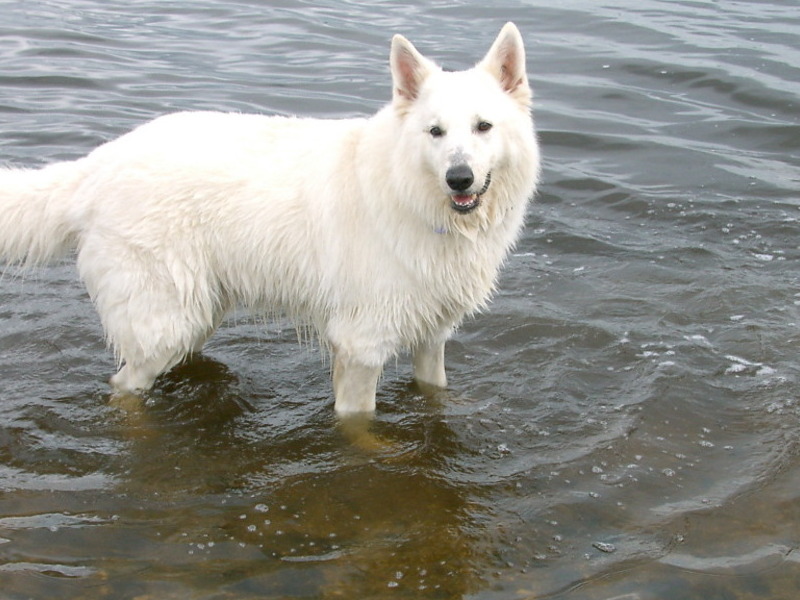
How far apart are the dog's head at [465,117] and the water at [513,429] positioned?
165 centimetres

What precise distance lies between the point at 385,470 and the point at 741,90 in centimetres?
868

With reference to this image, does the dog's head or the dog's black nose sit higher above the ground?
the dog's head

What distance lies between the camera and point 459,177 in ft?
15.0

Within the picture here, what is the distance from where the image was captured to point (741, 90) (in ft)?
38.7

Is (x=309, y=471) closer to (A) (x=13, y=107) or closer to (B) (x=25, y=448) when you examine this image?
(B) (x=25, y=448)

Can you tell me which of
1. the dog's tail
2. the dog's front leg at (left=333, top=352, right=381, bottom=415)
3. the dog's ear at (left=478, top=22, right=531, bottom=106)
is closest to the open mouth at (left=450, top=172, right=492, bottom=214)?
the dog's ear at (left=478, top=22, right=531, bottom=106)

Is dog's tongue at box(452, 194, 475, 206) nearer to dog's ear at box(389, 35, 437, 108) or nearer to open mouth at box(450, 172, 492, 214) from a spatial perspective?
open mouth at box(450, 172, 492, 214)

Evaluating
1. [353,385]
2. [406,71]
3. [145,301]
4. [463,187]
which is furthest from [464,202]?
[145,301]

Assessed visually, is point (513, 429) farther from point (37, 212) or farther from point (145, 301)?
point (37, 212)

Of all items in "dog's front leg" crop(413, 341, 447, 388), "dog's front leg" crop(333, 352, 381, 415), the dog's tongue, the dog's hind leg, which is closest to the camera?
the dog's tongue

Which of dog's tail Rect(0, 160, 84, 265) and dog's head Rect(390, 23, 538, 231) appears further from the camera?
dog's tail Rect(0, 160, 84, 265)

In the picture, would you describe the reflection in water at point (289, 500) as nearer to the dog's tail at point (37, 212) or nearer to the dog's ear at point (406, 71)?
the dog's tail at point (37, 212)

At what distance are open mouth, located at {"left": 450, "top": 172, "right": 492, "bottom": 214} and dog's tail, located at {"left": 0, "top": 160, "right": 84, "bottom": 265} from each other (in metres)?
2.29

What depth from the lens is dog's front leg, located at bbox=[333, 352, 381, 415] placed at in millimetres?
5391
